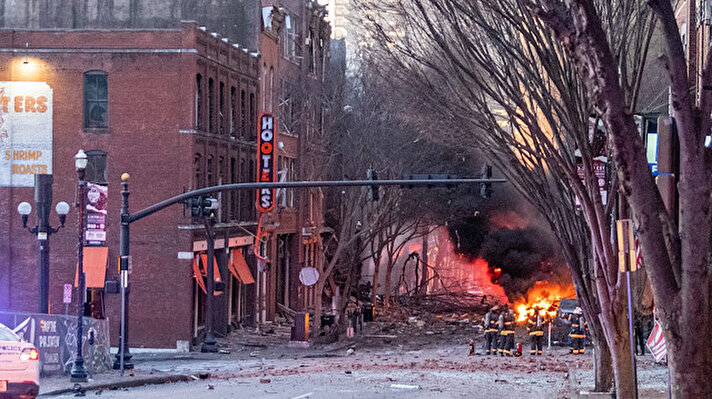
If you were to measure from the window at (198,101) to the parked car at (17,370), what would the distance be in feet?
76.8

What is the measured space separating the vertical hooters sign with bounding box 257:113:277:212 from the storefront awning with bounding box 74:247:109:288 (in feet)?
26.0

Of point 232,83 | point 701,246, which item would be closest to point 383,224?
point 232,83

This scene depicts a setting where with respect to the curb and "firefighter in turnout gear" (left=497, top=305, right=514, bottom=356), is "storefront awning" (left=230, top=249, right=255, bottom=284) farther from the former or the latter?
the curb

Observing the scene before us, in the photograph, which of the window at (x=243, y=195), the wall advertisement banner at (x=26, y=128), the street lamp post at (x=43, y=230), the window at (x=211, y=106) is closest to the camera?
the street lamp post at (x=43, y=230)

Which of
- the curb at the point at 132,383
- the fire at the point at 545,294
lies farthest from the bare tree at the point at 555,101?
the fire at the point at 545,294

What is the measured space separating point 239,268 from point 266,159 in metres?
4.68

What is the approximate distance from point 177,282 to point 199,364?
596 cm

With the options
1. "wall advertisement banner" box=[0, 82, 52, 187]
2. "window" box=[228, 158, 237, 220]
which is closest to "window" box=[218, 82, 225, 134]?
"window" box=[228, 158, 237, 220]

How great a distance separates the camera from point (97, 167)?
3969cm

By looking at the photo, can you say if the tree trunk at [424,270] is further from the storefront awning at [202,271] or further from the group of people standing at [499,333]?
the group of people standing at [499,333]

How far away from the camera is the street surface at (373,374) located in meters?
22.3

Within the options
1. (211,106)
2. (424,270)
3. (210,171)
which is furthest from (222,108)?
(424,270)

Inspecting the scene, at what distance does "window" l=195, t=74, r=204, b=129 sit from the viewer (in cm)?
4016

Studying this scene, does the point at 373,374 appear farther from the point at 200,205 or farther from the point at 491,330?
the point at 491,330
